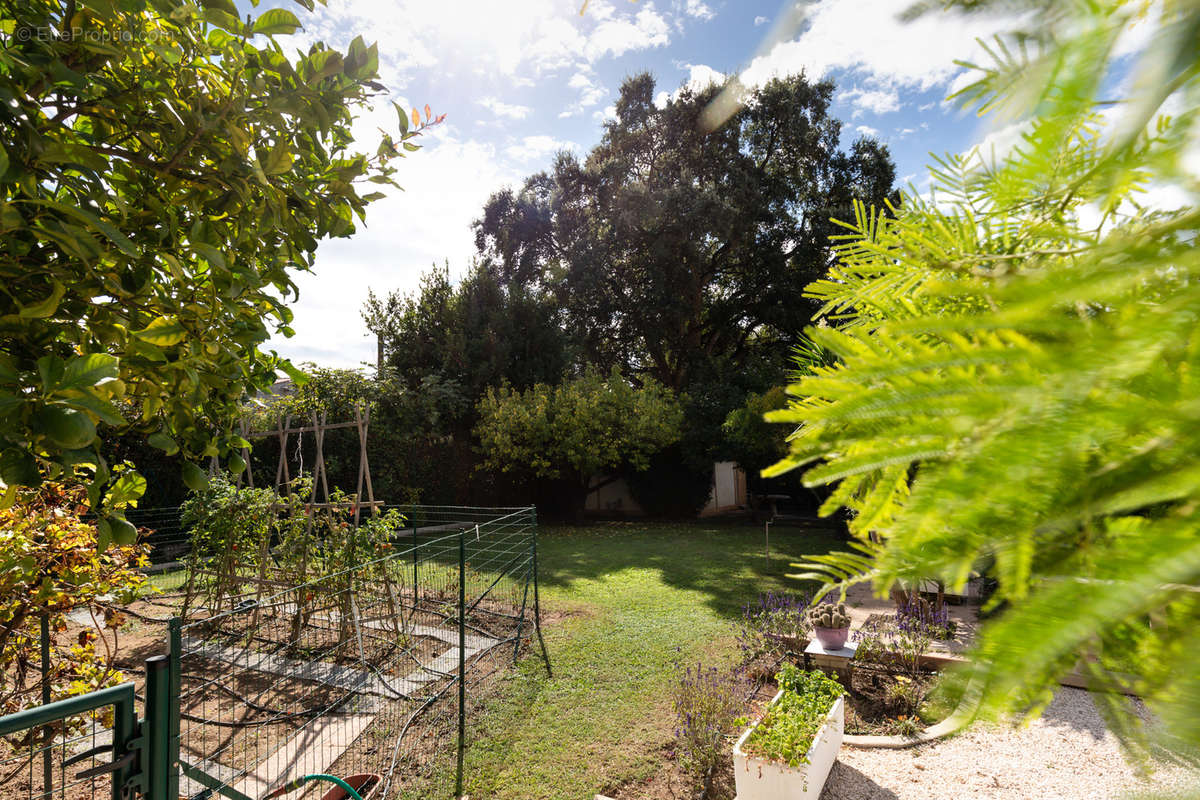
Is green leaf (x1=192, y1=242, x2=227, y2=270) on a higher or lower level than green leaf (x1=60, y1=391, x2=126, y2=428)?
higher

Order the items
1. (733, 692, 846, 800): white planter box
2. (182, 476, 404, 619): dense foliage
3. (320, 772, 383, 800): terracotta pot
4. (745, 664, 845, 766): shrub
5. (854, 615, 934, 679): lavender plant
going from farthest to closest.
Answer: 1. (182, 476, 404, 619): dense foliage
2. (854, 615, 934, 679): lavender plant
3. (320, 772, 383, 800): terracotta pot
4. (745, 664, 845, 766): shrub
5. (733, 692, 846, 800): white planter box

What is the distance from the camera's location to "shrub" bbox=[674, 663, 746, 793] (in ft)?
12.2

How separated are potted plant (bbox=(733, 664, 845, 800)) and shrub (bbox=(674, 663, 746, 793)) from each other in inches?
9.3

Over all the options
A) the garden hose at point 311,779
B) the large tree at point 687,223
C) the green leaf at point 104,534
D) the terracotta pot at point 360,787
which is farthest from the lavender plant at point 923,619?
the large tree at point 687,223

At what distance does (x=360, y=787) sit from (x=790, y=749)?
2627 millimetres

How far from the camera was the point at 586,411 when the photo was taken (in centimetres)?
1370

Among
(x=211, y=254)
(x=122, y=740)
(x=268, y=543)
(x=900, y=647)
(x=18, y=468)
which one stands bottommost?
(x=900, y=647)

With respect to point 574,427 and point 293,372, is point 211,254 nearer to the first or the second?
point 293,372

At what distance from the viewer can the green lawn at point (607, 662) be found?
3822 millimetres

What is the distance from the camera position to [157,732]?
1876mm

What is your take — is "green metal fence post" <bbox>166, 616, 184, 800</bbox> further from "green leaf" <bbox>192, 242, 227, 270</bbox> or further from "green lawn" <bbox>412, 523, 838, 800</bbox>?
"green lawn" <bbox>412, 523, 838, 800</bbox>

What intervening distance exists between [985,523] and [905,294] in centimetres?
41

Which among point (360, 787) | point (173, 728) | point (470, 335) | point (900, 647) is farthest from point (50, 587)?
point (470, 335)

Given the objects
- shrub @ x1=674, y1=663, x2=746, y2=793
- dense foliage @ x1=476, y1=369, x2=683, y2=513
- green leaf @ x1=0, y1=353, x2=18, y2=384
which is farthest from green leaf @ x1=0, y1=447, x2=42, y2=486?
dense foliage @ x1=476, y1=369, x2=683, y2=513
